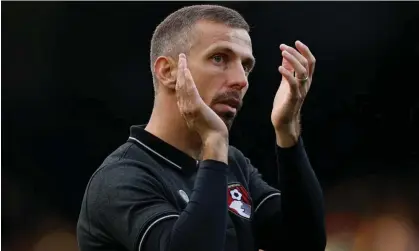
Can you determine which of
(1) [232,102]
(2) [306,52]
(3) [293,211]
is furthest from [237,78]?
(3) [293,211]

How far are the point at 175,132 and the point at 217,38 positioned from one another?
0.21 metres

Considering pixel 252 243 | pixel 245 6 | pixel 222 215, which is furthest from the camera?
pixel 245 6

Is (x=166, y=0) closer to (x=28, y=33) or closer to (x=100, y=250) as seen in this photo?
(x=28, y=33)

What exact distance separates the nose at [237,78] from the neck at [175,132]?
136 millimetres

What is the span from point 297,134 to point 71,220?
5.92ft

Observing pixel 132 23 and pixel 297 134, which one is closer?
pixel 297 134

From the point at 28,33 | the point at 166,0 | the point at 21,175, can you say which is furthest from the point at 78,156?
the point at 166,0

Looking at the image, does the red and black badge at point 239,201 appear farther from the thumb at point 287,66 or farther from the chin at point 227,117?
the thumb at point 287,66

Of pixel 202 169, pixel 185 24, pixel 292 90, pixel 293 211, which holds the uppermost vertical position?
pixel 185 24

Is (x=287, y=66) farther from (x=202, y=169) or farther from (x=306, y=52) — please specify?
(x=202, y=169)

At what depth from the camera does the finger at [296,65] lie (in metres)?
1.17

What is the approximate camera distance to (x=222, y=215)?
100 centimetres

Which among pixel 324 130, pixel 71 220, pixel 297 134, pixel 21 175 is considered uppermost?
pixel 297 134

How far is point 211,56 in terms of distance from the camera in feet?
3.85
